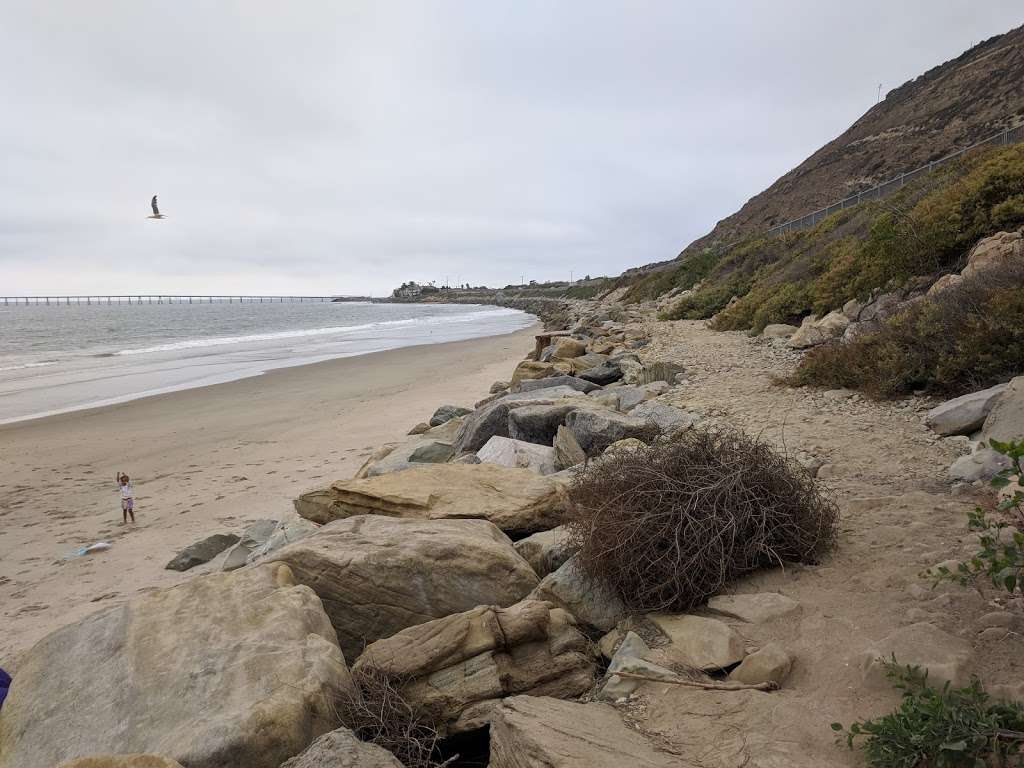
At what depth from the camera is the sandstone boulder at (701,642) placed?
3.24 metres

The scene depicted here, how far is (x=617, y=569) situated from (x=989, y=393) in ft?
14.1

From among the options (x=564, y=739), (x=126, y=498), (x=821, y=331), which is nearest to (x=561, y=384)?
(x=821, y=331)

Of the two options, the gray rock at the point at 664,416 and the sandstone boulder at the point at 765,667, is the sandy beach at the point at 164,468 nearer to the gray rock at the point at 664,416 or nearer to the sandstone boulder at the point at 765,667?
the gray rock at the point at 664,416

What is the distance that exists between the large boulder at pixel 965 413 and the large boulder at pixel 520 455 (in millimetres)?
3689

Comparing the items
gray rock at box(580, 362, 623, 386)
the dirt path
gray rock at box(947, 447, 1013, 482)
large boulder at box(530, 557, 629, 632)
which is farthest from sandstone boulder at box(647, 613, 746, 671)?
gray rock at box(580, 362, 623, 386)

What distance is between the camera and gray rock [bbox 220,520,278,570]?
6.62m

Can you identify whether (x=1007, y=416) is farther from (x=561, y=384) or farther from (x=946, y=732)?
(x=561, y=384)

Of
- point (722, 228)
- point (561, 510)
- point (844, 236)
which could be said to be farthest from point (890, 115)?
point (561, 510)

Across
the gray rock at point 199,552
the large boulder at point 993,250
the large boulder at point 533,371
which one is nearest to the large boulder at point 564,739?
the gray rock at point 199,552

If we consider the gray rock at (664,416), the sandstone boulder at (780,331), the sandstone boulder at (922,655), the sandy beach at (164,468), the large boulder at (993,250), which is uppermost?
the large boulder at (993,250)

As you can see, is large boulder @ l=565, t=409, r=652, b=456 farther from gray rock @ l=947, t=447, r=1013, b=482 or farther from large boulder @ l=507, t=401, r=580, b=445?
gray rock @ l=947, t=447, r=1013, b=482

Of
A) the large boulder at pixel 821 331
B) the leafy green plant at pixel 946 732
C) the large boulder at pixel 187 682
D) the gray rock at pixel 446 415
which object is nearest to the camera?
the leafy green plant at pixel 946 732

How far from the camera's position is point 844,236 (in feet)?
60.4

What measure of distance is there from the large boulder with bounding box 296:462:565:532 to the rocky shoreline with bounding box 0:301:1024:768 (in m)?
0.03
